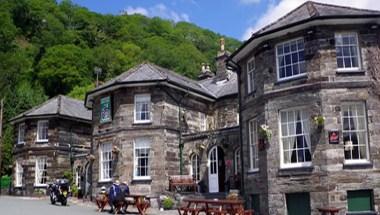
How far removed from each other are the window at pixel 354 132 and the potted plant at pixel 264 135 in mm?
2814

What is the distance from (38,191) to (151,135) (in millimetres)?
12693

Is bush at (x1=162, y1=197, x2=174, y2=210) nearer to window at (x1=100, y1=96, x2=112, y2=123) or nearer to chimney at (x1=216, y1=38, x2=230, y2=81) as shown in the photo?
window at (x1=100, y1=96, x2=112, y2=123)

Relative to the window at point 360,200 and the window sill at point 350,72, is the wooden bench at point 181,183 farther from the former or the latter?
the window sill at point 350,72

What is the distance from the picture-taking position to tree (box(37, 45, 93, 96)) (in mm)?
60844

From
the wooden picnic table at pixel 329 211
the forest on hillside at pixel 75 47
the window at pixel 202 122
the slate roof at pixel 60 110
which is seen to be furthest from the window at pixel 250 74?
the forest on hillside at pixel 75 47

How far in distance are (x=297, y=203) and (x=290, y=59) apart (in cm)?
557

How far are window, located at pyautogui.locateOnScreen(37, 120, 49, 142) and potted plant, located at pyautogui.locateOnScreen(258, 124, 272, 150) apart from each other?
2051cm

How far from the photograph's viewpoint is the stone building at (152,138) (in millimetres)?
24625

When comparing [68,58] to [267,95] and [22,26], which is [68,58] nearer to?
[22,26]

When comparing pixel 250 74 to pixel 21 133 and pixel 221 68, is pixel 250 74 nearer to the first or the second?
pixel 221 68

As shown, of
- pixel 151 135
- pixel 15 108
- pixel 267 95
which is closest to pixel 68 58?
pixel 15 108

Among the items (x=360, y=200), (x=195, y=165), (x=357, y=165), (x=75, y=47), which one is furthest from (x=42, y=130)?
(x=75, y=47)

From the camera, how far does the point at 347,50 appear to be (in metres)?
17.2

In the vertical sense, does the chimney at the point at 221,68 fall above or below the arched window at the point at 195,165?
above
